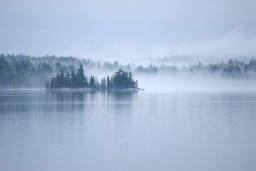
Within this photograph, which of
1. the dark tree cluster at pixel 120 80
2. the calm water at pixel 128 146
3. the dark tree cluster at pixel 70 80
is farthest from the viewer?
the dark tree cluster at pixel 120 80

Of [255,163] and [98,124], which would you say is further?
[98,124]

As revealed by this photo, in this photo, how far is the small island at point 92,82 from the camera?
175125mm

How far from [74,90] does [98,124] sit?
133879 mm

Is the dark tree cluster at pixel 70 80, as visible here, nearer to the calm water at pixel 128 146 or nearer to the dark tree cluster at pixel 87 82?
the dark tree cluster at pixel 87 82

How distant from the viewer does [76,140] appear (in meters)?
31.0

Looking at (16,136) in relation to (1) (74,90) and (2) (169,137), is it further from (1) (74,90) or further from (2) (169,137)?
(1) (74,90)

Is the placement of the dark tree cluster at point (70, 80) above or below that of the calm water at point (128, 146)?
above

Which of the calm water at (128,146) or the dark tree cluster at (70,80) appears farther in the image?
the dark tree cluster at (70,80)

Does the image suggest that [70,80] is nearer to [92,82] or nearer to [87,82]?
[87,82]

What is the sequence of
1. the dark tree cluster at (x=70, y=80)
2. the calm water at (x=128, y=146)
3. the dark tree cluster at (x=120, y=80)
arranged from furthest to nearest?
the dark tree cluster at (x=120, y=80), the dark tree cluster at (x=70, y=80), the calm water at (x=128, y=146)

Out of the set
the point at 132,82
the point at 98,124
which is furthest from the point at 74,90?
the point at 98,124

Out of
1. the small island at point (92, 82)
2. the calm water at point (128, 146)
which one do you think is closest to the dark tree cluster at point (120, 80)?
the small island at point (92, 82)

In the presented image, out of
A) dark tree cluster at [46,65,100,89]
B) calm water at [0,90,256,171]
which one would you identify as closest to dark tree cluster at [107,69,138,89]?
dark tree cluster at [46,65,100,89]

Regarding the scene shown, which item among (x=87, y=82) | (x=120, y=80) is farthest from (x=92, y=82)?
(x=120, y=80)
